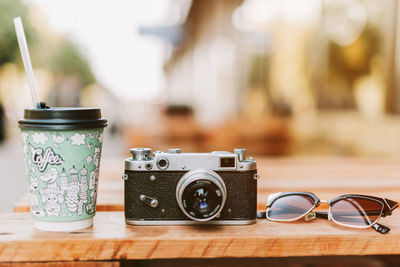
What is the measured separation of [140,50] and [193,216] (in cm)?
1735

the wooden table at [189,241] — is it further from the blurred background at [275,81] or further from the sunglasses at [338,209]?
the blurred background at [275,81]

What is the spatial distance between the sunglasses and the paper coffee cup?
41 centimetres

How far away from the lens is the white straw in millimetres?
903

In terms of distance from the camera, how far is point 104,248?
0.85 m

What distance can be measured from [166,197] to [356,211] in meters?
0.42

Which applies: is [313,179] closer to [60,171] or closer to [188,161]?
[188,161]

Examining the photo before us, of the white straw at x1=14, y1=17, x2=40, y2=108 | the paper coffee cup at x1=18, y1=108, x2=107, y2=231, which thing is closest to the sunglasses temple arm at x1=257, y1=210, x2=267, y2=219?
the paper coffee cup at x1=18, y1=108, x2=107, y2=231

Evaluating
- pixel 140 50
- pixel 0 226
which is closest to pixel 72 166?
pixel 0 226

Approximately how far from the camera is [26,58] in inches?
35.8

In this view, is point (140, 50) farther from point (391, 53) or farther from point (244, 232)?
point (244, 232)

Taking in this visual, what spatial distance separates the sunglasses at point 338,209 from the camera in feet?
3.07

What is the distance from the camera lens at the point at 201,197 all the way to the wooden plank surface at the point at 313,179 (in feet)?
0.84

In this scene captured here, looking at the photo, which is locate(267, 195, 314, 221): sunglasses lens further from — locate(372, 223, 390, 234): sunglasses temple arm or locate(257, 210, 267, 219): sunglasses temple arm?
locate(372, 223, 390, 234): sunglasses temple arm

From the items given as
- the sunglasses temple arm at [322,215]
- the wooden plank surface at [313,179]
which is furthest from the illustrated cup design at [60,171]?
the sunglasses temple arm at [322,215]
